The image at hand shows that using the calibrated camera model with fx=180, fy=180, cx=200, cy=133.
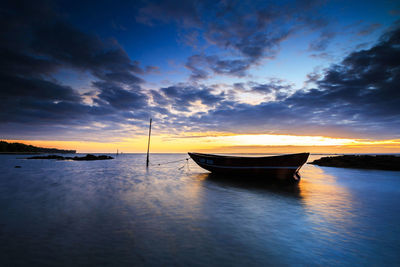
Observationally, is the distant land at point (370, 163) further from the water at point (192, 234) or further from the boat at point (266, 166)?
the water at point (192, 234)

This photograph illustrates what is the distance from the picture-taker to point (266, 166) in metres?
18.3

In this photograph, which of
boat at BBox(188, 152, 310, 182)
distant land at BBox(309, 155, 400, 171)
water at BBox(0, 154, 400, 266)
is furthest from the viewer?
distant land at BBox(309, 155, 400, 171)

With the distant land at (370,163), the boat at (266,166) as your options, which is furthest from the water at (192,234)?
the distant land at (370,163)

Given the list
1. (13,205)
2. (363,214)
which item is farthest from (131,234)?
(363,214)

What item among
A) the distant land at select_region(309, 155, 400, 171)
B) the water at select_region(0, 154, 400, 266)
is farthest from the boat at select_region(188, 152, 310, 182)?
the distant land at select_region(309, 155, 400, 171)

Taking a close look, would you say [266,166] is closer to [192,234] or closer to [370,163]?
[192,234]

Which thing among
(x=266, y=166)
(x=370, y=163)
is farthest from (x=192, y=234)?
(x=370, y=163)

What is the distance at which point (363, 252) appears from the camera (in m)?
4.80

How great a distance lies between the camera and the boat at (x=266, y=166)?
17.5 metres

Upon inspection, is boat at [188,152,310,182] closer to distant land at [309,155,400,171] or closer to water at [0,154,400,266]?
water at [0,154,400,266]

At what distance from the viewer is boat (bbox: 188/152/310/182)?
57.6ft

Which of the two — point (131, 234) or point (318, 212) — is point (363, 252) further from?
point (131, 234)

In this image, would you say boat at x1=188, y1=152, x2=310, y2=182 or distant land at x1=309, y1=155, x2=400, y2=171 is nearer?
boat at x1=188, y1=152, x2=310, y2=182

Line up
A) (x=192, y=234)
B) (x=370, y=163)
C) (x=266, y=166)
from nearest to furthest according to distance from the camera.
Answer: (x=192, y=234) → (x=266, y=166) → (x=370, y=163)
